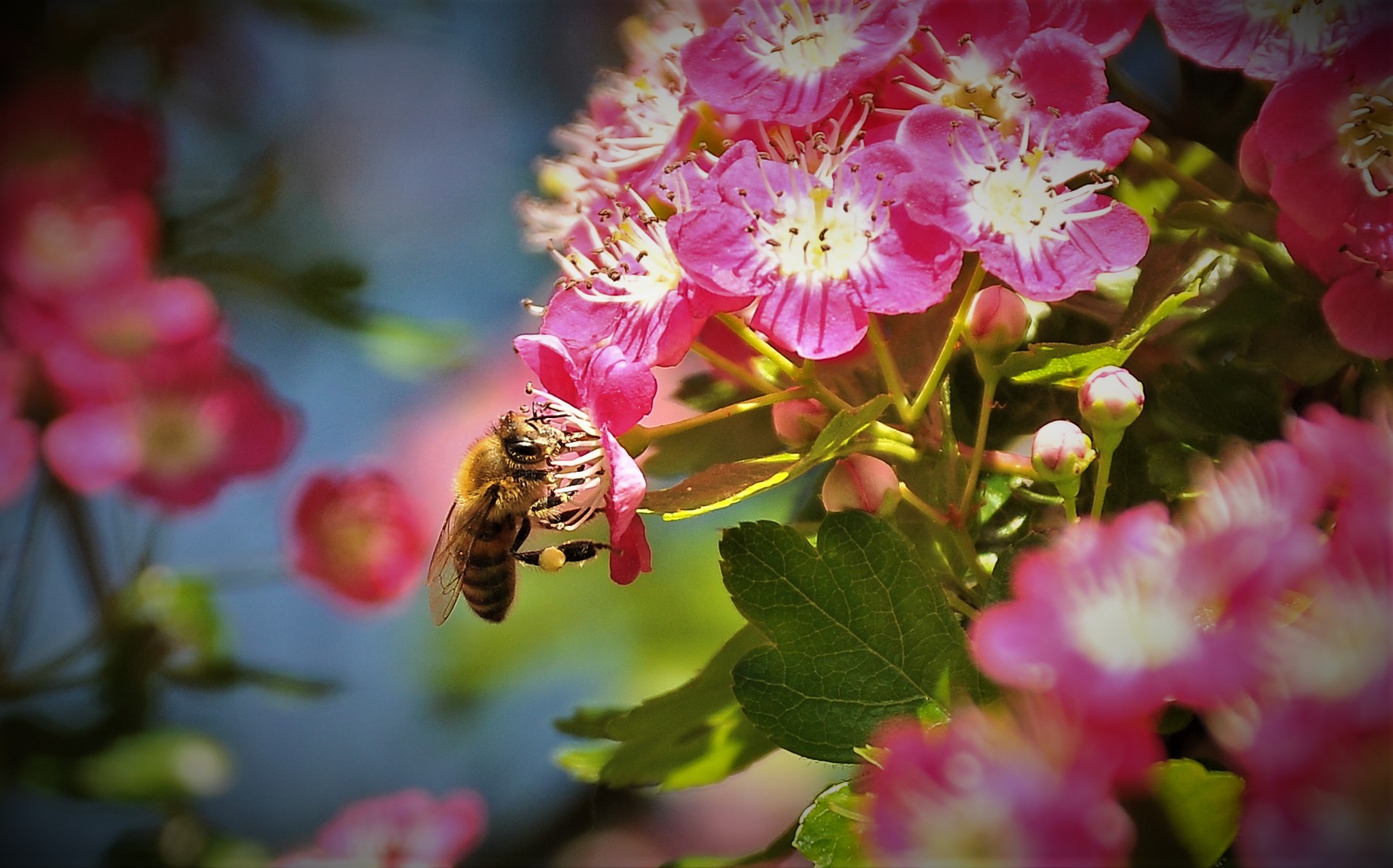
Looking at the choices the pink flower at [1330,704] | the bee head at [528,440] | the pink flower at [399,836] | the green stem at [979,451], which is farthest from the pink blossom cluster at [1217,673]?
the pink flower at [399,836]

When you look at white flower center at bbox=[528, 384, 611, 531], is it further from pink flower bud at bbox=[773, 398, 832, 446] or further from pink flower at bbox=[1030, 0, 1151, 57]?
pink flower at bbox=[1030, 0, 1151, 57]

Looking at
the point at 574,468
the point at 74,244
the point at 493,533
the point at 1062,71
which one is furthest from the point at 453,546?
the point at 74,244

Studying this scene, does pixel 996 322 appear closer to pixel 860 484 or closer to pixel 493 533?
pixel 860 484

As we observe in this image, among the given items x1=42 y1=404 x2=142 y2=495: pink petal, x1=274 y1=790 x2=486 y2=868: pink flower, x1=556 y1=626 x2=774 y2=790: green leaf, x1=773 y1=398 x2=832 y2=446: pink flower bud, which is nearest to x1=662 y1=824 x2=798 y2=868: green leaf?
x1=556 y1=626 x2=774 y2=790: green leaf

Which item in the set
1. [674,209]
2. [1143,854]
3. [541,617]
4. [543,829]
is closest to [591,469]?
[674,209]

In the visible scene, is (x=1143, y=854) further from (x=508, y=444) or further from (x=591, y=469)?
(x=508, y=444)

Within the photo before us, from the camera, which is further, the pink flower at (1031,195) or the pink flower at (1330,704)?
the pink flower at (1031,195)

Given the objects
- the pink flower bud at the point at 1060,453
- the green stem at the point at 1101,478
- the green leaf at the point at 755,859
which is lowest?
the green leaf at the point at 755,859

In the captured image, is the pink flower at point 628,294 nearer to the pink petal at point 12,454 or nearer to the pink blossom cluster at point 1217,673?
the pink blossom cluster at point 1217,673
